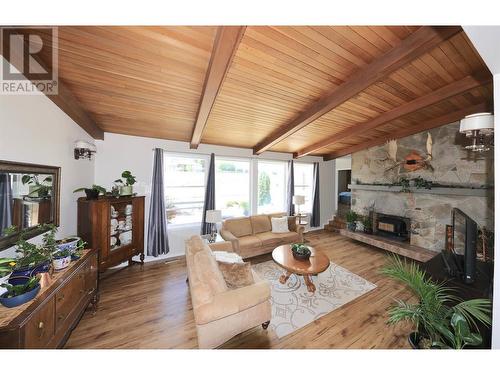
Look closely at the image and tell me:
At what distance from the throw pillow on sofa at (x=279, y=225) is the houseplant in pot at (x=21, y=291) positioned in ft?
12.9

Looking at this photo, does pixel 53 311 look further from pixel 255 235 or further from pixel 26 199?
pixel 255 235

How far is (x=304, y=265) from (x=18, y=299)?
3007mm

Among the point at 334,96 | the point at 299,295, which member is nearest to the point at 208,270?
the point at 299,295

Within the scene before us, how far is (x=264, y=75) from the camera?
2.18 meters

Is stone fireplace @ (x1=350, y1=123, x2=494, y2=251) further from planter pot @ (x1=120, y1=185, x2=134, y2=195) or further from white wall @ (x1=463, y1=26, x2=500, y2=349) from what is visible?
planter pot @ (x1=120, y1=185, x2=134, y2=195)

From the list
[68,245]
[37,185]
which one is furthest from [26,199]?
[68,245]

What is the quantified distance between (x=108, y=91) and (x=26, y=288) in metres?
2.26

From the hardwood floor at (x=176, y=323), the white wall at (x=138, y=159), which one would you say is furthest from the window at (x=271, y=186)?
the hardwood floor at (x=176, y=323)

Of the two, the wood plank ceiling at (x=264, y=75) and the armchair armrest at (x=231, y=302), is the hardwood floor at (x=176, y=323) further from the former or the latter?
the wood plank ceiling at (x=264, y=75)

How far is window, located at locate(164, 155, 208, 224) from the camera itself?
431cm

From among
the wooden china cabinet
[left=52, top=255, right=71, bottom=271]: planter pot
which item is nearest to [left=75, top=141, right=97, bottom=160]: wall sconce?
the wooden china cabinet

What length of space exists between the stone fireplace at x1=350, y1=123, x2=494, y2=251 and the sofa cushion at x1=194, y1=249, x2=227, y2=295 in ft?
16.5
